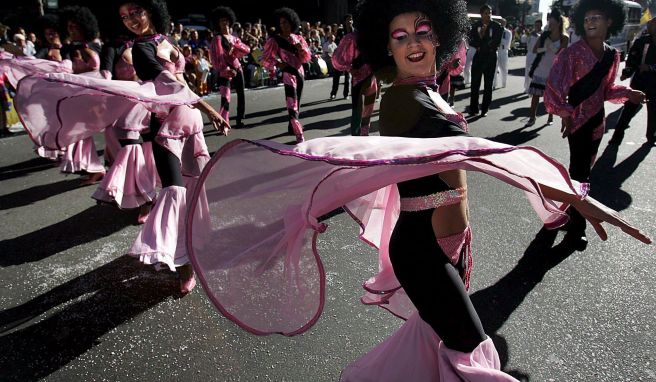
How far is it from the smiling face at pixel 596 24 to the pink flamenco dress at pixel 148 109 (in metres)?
3.10

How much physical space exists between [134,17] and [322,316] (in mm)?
2393

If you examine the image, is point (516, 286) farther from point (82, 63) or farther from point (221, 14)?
point (221, 14)

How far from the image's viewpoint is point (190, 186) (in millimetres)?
3393

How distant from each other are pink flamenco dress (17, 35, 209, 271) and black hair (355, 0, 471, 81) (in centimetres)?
129

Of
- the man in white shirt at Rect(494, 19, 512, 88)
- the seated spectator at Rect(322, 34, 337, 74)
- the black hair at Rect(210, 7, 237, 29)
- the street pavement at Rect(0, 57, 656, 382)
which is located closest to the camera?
the street pavement at Rect(0, 57, 656, 382)

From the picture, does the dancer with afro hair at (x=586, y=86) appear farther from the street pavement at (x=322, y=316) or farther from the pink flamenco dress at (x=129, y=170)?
the pink flamenco dress at (x=129, y=170)

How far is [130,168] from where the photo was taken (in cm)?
443

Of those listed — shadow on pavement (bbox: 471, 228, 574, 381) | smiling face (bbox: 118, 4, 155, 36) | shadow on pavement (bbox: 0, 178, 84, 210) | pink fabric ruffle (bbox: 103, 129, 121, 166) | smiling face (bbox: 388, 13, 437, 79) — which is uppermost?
smiling face (bbox: 118, 4, 155, 36)

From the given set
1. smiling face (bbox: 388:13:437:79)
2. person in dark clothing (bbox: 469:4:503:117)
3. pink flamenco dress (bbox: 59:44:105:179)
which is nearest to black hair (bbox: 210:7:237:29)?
pink flamenco dress (bbox: 59:44:105:179)

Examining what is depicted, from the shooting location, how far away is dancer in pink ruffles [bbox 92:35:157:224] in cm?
421

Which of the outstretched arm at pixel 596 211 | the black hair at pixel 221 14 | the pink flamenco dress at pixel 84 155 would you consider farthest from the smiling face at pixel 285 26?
the outstretched arm at pixel 596 211

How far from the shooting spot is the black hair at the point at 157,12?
3111 mm

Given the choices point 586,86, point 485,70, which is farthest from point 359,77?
point 485,70

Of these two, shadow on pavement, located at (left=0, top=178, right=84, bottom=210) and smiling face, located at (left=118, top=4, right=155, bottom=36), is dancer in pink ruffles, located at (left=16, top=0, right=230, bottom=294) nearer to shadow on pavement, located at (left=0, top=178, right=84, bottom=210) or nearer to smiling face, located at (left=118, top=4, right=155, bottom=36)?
smiling face, located at (left=118, top=4, right=155, bottom=36)
